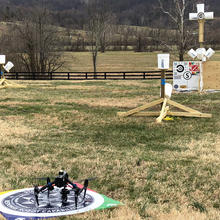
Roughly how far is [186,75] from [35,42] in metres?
32.2

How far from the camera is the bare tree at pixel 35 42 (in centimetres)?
5141

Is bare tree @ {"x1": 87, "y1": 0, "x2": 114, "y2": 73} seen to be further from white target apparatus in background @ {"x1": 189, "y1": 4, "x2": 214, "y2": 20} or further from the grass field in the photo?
the grass field

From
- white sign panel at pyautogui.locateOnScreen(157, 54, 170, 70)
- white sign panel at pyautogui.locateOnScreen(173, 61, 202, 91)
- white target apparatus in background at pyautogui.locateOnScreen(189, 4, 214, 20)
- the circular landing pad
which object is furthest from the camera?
white sign panel at pyautogui.locateOnScreen(173, 61, 202, 91)

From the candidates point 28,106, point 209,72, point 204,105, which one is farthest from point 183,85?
point 28,106

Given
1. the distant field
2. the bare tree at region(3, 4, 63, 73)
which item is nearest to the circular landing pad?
the bare tree at region(3, 4, 63, 73)

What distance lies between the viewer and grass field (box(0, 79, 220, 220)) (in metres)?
5.69

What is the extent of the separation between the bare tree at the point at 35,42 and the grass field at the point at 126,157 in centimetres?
3684

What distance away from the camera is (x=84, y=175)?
7121 millimetres

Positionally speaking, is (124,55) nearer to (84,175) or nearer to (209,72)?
(209,72)

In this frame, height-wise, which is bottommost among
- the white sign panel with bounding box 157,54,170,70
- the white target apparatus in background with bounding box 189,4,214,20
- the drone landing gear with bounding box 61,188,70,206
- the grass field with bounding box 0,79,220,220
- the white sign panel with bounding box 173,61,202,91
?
the grass field with bounding box 0,79,220,220

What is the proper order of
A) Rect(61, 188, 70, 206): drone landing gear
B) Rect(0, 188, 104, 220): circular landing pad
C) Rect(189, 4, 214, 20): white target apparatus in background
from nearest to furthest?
1. Rect(0, 188, 104, 220): circular landing pad
2. Rect(61, 188, 70, 206): drone landing gear
3. Rect(189, 4, 214, 20): white target apparatus in background

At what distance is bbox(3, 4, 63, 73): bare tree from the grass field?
36.8 m

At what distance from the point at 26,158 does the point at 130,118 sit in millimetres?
6276

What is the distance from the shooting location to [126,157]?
330 inches
